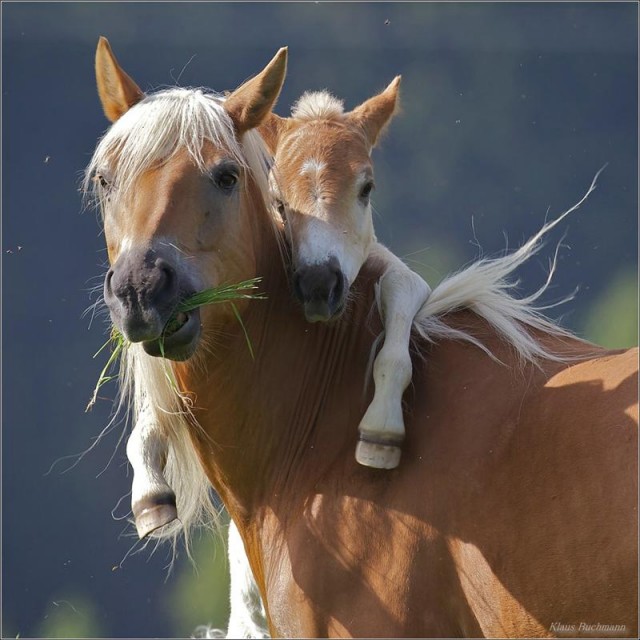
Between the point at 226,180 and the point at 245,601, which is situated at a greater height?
the point at 226,180

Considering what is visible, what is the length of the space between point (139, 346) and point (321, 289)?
0.61m

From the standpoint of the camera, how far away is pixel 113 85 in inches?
131

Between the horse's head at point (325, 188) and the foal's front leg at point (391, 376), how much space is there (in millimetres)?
165

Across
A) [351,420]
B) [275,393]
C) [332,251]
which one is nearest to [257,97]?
[332,251]

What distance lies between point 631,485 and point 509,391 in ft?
1.71

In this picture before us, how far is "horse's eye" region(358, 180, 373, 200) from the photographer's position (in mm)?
3697

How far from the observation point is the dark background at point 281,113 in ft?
30.7

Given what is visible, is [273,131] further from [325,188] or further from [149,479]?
[149,479]

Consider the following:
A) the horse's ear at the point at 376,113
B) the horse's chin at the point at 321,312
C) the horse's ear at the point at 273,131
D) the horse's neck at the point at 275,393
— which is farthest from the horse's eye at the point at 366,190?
the horse's chin at the point at 321,312

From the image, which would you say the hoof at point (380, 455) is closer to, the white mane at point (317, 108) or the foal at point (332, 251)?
the foal at point (332, 251)

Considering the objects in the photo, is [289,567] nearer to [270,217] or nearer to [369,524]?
[369,524]

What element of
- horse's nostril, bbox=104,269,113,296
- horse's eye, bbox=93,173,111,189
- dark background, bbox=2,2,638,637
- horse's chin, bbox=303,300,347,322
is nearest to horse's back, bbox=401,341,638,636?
horse's chin, bbox=303,300,347,322

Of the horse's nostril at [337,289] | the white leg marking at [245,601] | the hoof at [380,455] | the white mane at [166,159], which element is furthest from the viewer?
the white leg marking at [245,601]

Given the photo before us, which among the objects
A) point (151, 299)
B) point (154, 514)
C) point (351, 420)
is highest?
point (151, 299)
